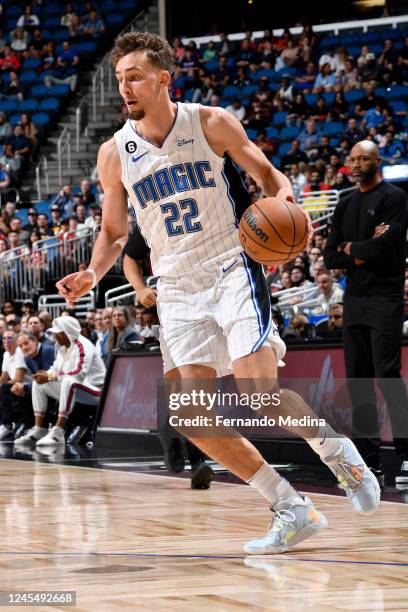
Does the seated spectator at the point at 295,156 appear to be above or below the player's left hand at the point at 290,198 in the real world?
below

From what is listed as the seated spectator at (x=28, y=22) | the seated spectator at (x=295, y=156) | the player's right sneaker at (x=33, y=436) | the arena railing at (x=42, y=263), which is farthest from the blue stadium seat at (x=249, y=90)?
the player's right sneaker at (x=33, y=436)

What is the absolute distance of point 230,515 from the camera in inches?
226

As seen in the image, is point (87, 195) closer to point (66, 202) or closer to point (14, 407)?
point (66, 202)

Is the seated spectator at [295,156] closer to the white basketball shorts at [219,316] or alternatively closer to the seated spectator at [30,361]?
the seated spectator at [30,361]

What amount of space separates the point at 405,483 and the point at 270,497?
99.5 inches

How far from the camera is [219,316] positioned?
466 centimetres

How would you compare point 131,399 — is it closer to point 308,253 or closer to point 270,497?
point 308,253

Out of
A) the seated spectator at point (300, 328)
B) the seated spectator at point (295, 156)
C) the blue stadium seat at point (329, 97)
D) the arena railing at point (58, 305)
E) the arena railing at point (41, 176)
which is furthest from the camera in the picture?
the arena railing at point (41, 176)

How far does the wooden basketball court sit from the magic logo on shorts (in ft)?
4.80

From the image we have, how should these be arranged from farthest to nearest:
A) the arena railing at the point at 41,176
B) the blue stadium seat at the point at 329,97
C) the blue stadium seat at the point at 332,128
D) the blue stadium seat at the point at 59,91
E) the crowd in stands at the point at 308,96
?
the blue stadium seat at the point at 59,91 → the arena railing at the point at 41,176 → the blue stadium seat at the point at 329,97 → the blue stadium seat at the point at 332,128 → the crowd in stands at the point at 308,96

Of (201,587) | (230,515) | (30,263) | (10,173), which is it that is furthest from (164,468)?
(10,173)

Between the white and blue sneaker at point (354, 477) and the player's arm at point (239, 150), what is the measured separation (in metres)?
1.12

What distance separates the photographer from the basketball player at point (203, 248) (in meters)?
4.59

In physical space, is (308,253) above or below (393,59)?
below
